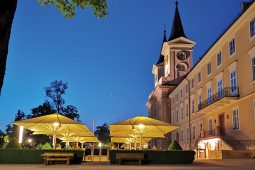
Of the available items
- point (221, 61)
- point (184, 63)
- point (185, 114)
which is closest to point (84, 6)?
point (221, 61)

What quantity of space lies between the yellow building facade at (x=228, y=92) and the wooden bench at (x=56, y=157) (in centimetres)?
1102

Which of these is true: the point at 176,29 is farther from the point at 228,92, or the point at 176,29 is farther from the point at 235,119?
the point at 235,119

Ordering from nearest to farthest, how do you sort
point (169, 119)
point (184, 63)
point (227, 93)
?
1. point (227, 93)
2. point (169, 119)
3. point (184, 63)

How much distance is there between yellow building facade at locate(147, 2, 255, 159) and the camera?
2761cm

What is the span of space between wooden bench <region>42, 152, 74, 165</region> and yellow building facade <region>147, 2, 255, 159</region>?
11018 mm

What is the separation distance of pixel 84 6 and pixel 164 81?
211 ft

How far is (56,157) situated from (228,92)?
55.9 ft

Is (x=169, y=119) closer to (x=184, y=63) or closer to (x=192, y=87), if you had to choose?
(x=184, y=63)

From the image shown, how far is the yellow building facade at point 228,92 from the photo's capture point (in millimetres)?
27609

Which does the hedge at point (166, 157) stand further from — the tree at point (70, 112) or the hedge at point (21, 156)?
the tree at point (70, 112)

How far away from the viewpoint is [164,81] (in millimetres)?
71625

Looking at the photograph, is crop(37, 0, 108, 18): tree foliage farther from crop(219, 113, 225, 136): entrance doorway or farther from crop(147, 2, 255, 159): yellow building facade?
crop(219, 113, 225, 136): entrance doorway

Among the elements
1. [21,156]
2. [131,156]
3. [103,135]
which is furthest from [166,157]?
[103,135]

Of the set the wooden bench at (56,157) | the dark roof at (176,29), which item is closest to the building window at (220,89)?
the wooden bench at (56,157)
